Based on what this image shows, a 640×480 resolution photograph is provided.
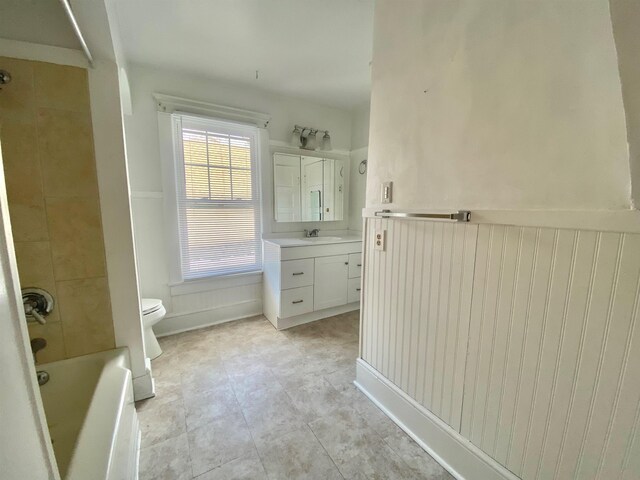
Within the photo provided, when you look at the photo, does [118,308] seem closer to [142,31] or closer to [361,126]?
[142,31]

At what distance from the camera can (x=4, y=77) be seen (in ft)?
4.00

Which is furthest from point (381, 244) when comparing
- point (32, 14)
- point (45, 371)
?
point (32, 14)

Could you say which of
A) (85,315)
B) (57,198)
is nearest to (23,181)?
(57,198)

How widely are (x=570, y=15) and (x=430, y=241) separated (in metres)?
0.86

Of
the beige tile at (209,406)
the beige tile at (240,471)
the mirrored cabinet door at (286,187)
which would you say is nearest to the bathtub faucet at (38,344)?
the beige tile at (209,406)

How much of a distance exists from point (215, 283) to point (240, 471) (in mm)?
1754

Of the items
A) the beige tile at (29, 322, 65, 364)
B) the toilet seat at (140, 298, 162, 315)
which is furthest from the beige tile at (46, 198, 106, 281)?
the toilet seat at (140, 298, 162, 315)

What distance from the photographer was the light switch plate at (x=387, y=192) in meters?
1.47

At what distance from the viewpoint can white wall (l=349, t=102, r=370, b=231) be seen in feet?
10.4

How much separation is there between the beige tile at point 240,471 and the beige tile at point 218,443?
0.08ft

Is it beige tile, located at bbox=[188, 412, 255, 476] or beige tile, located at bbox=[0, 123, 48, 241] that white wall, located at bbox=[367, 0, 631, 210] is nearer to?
beige tile, located at bbox=[188, 412, 255, 476]

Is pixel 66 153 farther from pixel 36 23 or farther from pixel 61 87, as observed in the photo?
pixel 36 23

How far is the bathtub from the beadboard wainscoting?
50.3 inches

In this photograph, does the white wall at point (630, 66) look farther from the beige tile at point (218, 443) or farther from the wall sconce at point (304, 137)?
the wall sconce at point (304, 137)
